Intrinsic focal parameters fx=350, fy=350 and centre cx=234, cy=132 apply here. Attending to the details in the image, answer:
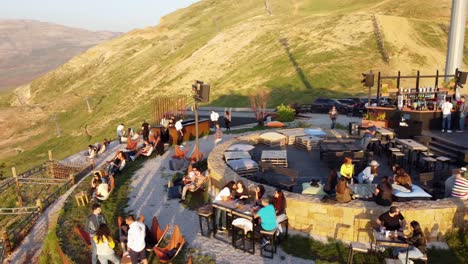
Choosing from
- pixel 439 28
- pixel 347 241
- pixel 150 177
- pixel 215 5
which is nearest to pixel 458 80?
pixel 347 241

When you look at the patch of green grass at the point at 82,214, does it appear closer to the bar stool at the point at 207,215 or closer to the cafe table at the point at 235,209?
the bar stool at the point at 207,215

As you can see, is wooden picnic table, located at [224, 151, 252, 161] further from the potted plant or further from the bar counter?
the bar counter

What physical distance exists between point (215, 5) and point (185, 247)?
407 ft

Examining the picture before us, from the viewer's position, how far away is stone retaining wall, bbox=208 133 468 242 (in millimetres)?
7891

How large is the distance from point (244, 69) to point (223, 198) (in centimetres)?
4316

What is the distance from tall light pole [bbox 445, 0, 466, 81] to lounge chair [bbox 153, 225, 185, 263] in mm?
18908

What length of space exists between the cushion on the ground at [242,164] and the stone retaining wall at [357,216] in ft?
8.70

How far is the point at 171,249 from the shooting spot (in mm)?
8078

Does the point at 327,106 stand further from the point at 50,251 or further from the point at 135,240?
the point at 135,240

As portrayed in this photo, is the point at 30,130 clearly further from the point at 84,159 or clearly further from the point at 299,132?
the point at 299,132

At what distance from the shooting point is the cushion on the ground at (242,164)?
1120 centimetres

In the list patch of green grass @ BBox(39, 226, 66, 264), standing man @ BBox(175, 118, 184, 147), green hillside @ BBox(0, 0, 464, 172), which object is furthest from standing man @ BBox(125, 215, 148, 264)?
green hillside @ BBox(0, 0, 464, 172)

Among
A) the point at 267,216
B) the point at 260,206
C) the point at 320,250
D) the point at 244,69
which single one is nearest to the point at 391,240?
the point at 320,250

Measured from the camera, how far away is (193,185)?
11.3 m
